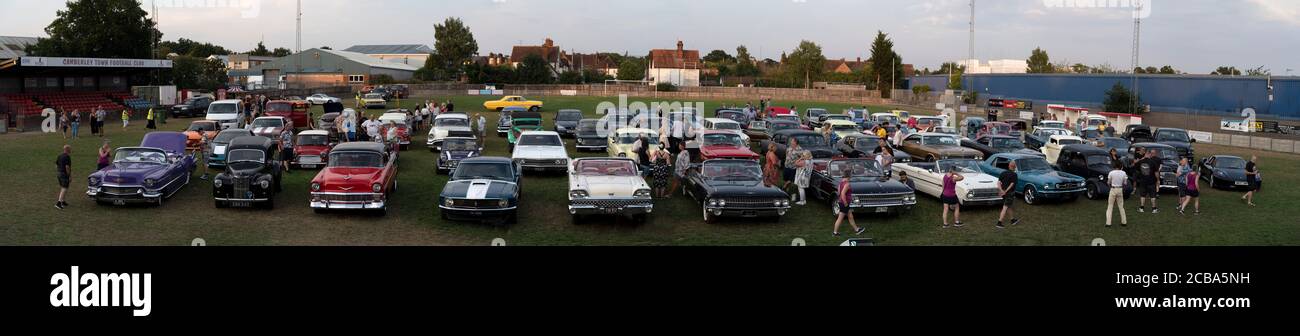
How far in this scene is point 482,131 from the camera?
107ft

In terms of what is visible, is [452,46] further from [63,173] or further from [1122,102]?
[63,173]

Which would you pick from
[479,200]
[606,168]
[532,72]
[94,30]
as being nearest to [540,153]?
[606,168]

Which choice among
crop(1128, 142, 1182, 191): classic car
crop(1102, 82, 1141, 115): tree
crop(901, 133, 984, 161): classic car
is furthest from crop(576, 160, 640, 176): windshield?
crop(1102, 82, 1141, 115): tree

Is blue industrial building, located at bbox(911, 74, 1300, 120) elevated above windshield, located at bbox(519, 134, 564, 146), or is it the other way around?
blue industrial building, located at bbox(911, 74, 1300, 120)

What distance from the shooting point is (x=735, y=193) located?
17062mm

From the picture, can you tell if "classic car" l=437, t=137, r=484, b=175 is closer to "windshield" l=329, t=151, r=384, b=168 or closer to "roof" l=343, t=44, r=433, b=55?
"windshield" l=329, t=151, r=384, b=168

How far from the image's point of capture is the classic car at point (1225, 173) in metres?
22.8

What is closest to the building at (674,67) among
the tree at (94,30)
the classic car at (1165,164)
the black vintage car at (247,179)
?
the tree at (94,30)

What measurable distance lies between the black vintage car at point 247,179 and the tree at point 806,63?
96.4 metres

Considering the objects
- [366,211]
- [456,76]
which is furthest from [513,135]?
[456,76]

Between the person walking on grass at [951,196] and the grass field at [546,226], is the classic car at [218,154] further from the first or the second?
the person walking on grass at [951,196]

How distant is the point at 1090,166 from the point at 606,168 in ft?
38.5

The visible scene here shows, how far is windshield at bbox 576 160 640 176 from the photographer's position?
18125mm

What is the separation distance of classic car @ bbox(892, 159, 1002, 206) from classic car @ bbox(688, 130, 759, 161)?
4.67 metres
